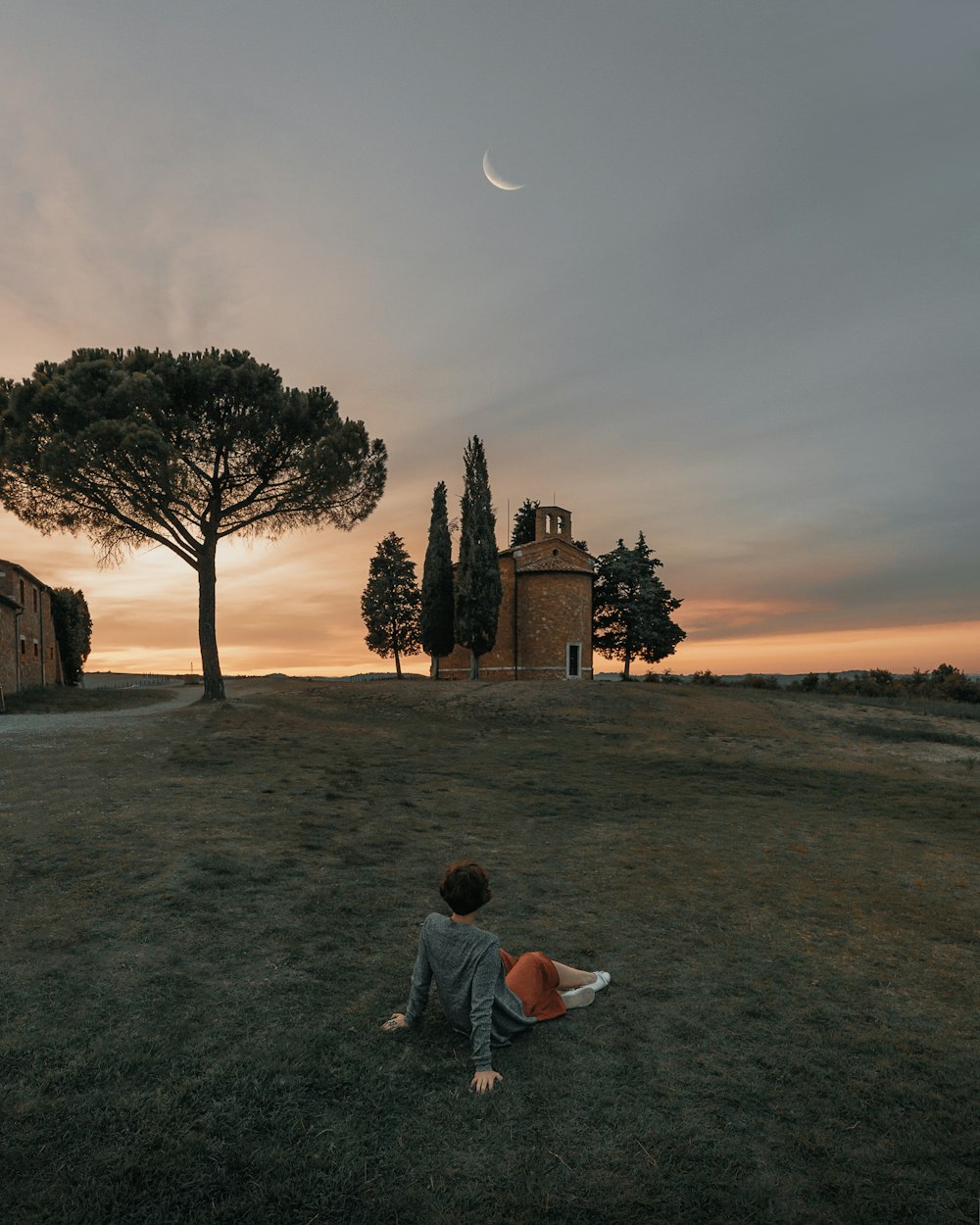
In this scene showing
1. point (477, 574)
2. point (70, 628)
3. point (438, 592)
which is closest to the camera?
point (477, 574)

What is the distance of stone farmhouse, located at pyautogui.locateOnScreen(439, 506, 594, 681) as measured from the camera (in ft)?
142

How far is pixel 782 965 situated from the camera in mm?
7020

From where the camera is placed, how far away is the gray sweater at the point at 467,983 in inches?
197

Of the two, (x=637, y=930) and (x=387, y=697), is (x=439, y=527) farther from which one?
(x=637, y=930)

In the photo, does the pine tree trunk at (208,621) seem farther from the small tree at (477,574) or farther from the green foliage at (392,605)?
the green foliage at (392,605)

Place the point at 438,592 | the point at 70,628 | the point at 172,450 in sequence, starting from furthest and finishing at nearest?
the point at 70,628 → the point at 438,592 → the point at 172,450

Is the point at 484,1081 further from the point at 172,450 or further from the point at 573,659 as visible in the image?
the point at 573,659

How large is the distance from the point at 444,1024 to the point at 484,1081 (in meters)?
0.96

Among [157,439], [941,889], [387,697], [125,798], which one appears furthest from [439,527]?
[941,889]

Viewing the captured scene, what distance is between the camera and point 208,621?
27141mm

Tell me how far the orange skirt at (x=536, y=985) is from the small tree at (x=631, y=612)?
44541 mm

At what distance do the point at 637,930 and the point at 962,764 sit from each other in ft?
56.0

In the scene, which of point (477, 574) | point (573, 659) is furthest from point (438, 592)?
point (573, 659)

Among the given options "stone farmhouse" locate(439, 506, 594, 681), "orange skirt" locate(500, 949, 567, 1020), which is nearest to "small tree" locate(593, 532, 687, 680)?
"stone farmhouse" locate(439, 506, 594, 681)
